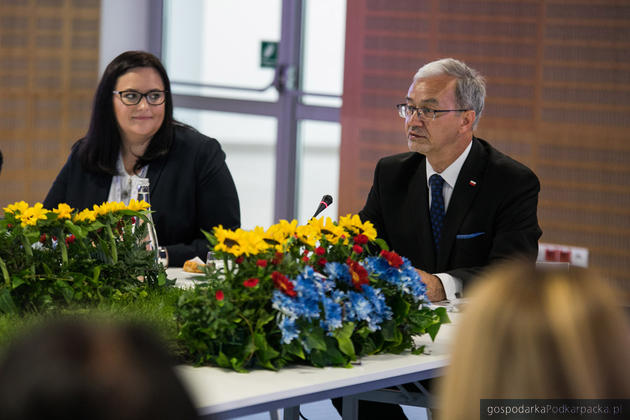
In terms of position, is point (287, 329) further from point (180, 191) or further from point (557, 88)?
point (557, 88)

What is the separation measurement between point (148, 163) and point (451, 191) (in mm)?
1236

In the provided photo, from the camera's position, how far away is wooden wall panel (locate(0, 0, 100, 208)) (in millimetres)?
6629

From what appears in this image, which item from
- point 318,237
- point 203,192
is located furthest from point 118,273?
point 203,192

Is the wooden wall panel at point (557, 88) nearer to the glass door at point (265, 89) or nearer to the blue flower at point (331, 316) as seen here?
the glass door at point (265, 89)

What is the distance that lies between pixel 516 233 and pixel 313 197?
3.64 meters

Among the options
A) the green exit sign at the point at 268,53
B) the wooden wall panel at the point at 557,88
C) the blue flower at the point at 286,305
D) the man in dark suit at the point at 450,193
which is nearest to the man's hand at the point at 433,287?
the man in dark suit at the point at 450,193

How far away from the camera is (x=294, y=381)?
1.83 metres

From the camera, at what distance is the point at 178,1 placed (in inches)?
273

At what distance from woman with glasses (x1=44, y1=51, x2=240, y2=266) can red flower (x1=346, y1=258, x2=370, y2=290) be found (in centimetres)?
153

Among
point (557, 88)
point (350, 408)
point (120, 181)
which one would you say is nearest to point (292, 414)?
point (350, 408)

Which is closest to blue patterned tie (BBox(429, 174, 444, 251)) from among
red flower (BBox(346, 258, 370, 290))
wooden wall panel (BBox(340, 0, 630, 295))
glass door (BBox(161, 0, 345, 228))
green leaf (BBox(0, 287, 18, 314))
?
red flower (BBox(346, 258, 370, 290))

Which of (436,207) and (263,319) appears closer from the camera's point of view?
(263,319)

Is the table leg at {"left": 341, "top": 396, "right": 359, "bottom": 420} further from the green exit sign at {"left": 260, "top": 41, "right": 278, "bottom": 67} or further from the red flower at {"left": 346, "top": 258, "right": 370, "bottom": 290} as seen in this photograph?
the green exit sign at {"left": 260, "top": 41, "right": 278, "bottom": 67}

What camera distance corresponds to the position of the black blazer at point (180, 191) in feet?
11.5
